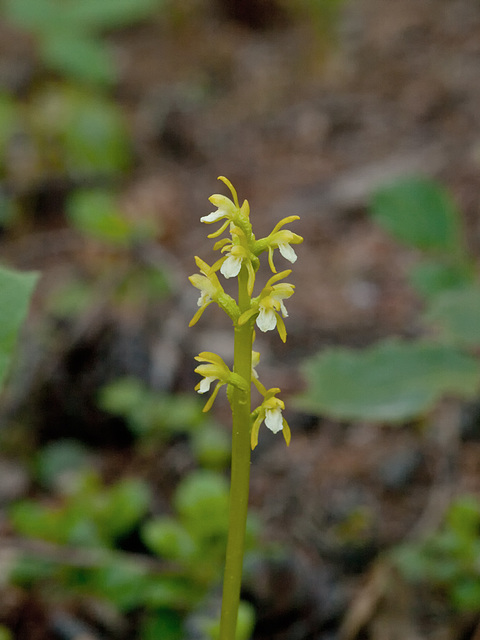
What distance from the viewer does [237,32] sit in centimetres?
707

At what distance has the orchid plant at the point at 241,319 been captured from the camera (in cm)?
114

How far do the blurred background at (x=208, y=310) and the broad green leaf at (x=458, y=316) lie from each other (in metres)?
0.50

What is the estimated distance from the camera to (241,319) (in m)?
1.13

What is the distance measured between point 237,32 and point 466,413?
17.8 ft

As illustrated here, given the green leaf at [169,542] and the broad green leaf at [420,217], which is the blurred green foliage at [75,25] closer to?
the broad green leaf at [420,217]

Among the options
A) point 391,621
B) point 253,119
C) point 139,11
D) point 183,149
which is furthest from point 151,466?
point 139,11

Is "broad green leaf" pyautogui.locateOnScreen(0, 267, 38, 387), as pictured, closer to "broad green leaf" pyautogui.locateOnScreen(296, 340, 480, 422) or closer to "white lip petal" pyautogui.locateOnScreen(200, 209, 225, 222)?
"white lip petal" pyautogui.locateOnScreen(200, 209, 225, 222)

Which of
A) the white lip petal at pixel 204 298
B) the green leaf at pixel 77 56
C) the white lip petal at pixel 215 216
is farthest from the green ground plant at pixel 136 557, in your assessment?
the green leaf at pixel 77 56

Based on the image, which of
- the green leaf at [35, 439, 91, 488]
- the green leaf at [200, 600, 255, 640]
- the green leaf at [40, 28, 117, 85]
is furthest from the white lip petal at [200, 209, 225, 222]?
the green leaf at [40, 28, 117, 85]

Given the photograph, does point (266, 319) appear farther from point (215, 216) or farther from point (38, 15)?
point (38, 15)

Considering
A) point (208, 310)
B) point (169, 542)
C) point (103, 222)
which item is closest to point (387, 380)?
point (169, 542)

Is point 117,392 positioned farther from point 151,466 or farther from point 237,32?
point 237,32

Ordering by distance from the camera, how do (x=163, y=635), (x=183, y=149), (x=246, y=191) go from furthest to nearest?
(x=183, y=149) → (x=246, y=191) → (x=163, y=635)

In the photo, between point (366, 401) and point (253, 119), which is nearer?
point (366, 401)
